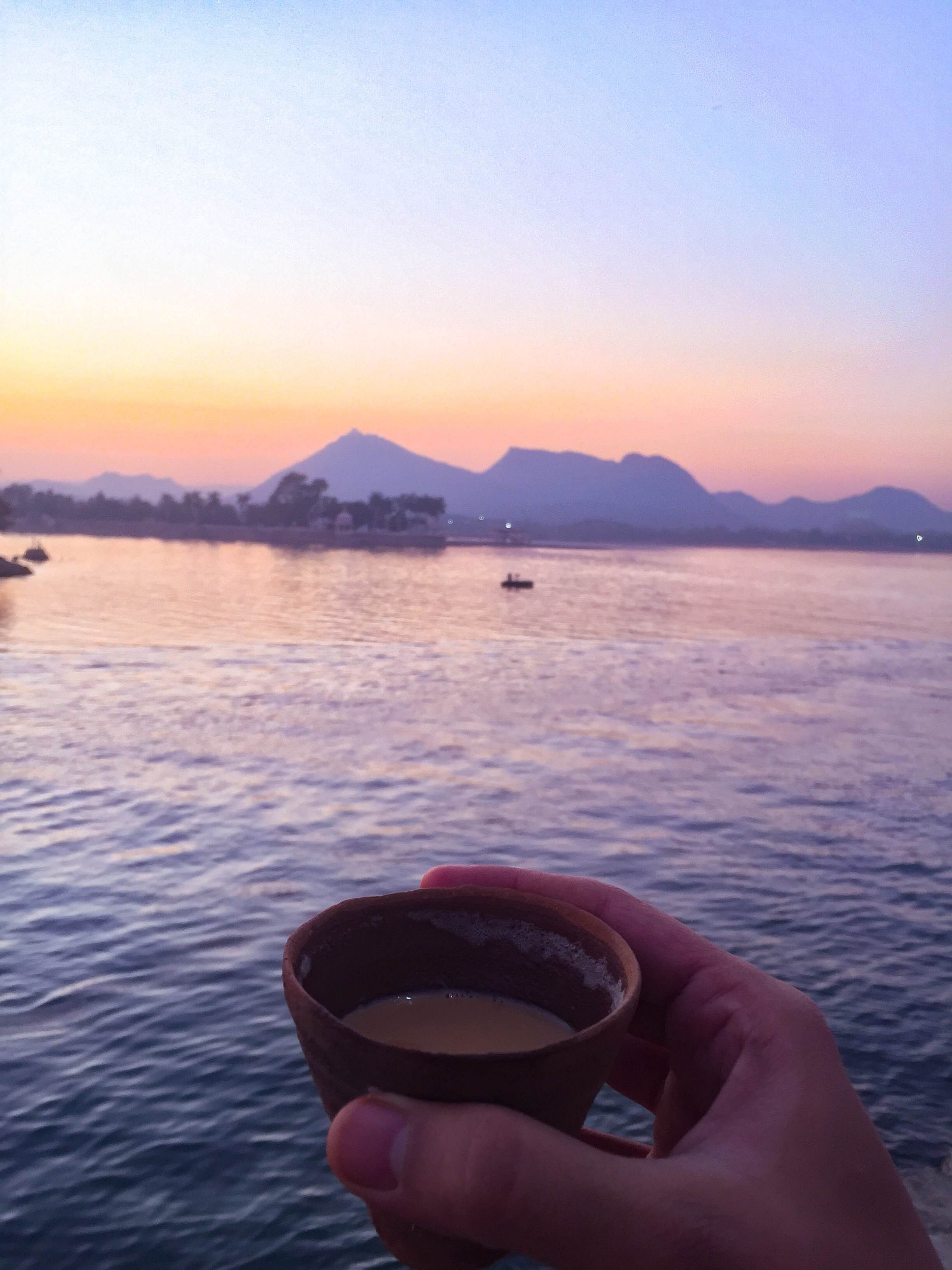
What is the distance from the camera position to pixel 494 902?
2.04m

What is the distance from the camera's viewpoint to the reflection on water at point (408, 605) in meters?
55.5

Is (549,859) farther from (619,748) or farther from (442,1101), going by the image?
(442,1101)

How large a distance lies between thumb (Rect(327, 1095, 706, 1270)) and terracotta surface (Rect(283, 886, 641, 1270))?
0.05 metres

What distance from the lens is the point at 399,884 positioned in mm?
13672

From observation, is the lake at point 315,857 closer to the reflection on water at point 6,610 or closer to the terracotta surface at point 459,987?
the terracotta surface at point 459,987

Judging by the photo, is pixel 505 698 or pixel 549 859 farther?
pixel 505 698

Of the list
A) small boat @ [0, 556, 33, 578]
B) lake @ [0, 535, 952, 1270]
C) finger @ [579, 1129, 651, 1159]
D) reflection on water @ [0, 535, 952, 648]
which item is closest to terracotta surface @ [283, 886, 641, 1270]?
finger @ [579, 1129, 651, 1159]

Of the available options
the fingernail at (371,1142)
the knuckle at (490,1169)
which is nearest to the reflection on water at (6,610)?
the fingernail at (371,1142)

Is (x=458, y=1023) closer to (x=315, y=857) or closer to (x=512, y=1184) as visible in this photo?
(x=512, y=1184)

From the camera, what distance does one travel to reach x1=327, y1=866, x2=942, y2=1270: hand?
150 cm

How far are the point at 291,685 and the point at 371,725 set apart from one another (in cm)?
832

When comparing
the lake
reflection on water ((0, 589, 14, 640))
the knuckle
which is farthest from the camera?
reflection on water ((0, 589, 14, 640))

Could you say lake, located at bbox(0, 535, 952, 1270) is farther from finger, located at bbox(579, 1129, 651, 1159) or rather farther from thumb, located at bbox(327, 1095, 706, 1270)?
thumb, located at bbox(327, 1095, 706, 1270)

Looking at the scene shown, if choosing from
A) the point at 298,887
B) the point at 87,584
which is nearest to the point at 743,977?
the point at 298,887
